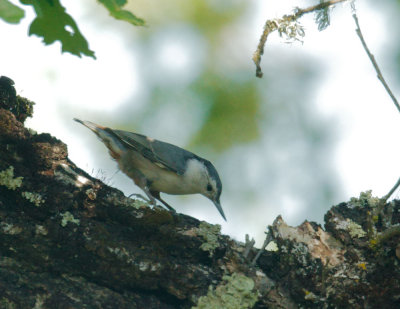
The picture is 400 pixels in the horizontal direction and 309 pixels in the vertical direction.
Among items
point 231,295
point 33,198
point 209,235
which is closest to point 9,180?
point 33,198

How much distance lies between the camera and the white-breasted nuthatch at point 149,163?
4.68 m

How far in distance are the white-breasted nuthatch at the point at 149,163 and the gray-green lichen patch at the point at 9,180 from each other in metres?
1.77

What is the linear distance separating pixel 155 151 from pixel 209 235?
1.93 m

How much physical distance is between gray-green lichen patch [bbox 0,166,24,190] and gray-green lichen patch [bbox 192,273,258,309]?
1126 millimetres

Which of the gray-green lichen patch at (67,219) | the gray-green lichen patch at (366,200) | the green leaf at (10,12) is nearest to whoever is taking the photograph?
the green leaf at (10,12)

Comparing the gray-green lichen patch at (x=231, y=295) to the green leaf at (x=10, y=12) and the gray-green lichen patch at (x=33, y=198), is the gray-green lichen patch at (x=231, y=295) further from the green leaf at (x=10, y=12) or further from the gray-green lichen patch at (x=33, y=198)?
the green leaf at (x=10, y=12)

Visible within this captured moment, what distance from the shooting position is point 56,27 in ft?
6.23

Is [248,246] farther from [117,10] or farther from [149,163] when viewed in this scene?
[149,163]

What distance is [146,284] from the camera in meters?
2.70

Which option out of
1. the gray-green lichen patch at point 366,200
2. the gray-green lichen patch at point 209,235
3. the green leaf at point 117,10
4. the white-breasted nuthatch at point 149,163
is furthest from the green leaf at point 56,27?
the white-breasted nuthatch at point 149,163

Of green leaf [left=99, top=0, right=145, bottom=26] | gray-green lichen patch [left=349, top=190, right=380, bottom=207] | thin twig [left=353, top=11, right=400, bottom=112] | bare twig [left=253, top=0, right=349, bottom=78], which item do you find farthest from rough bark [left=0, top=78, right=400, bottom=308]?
green leaf [left=99, top=0, right=145, bottom=26]

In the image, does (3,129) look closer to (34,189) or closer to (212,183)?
(34,189)

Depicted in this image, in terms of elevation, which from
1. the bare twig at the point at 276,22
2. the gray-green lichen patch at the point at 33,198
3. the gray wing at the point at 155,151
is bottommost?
the gray-green lichen patch at the point at 33,198

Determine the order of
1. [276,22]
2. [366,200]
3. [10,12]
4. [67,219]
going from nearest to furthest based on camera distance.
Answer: [10,12] < [67,219] < [366,200] < [276,22]
